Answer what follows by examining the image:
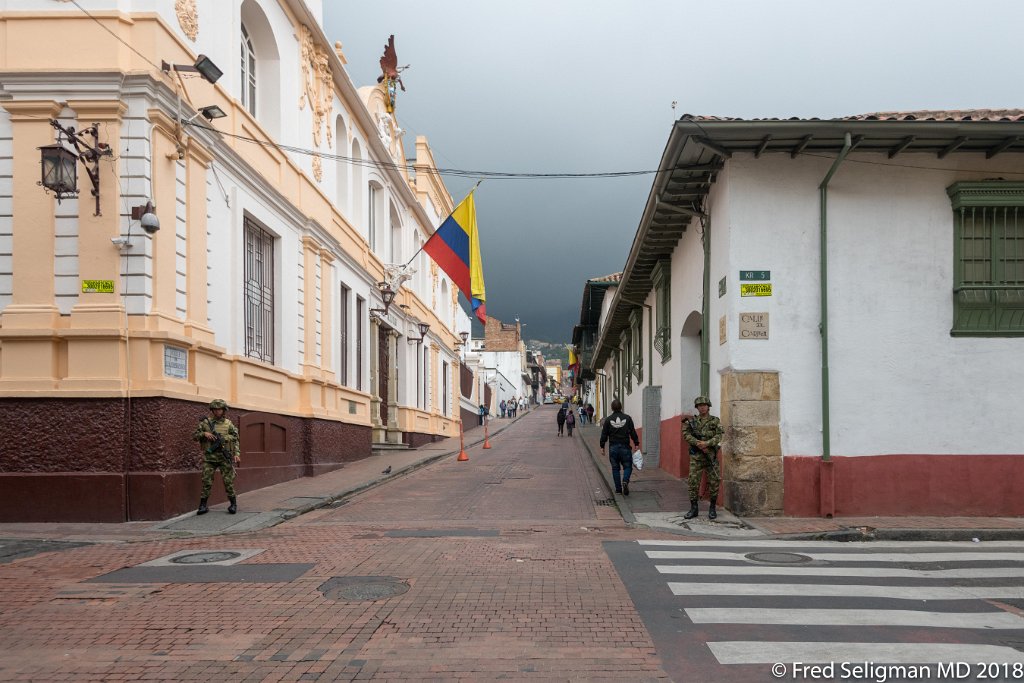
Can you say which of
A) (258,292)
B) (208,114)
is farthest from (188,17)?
(258,292)

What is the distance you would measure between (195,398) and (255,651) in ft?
27.1

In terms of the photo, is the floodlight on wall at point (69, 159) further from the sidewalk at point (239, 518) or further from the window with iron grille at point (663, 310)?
the window with iron grille at point (663, 310)

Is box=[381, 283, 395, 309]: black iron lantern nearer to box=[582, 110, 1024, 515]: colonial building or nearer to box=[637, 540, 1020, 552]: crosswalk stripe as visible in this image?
box=[582, 110, 1024, 515]: colonial building

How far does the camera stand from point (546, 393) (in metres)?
161

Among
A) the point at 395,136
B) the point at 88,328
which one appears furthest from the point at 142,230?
the point at 395,136

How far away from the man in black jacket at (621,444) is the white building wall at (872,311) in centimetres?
311

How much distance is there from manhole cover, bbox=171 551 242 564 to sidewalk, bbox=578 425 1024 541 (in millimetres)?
5316

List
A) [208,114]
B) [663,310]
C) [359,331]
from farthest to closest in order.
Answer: [359,331]
[663,310]
[208,114]

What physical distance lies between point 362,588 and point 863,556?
537 centimetres

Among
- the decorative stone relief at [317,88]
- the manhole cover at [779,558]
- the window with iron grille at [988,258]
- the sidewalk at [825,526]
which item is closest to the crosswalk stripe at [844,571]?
the manhole cover at [779,558]

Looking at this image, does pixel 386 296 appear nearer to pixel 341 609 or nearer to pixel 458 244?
pixel 458 244

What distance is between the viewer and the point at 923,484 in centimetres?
1222

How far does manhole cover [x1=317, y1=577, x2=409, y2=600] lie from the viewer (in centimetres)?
740

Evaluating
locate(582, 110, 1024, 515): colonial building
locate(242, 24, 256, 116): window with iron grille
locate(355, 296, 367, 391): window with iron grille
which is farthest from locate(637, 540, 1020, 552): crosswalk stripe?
locate(355, 296, 367, 391): window with iron grille
